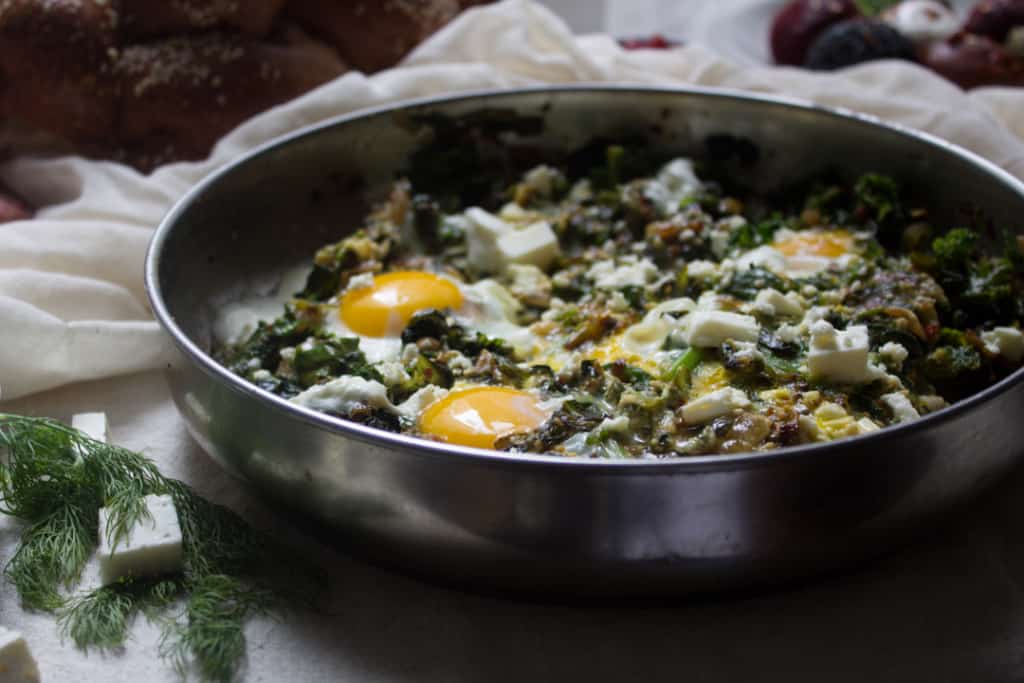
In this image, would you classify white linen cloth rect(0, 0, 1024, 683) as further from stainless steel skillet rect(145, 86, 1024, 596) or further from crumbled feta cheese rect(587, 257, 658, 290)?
crumbled feta cheese rect(587, 257, 658, 290)

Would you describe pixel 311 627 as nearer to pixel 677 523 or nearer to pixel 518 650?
pixel 518 650

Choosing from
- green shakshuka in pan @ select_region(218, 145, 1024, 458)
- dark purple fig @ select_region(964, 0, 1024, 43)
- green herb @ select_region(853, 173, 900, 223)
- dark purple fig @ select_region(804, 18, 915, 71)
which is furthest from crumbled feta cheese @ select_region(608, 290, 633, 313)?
dark purple fig @ select_region(964, 0, 1024, 43)

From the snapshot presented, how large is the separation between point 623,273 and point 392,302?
0.53 m

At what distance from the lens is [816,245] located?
2.70m

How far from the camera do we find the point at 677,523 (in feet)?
5.52

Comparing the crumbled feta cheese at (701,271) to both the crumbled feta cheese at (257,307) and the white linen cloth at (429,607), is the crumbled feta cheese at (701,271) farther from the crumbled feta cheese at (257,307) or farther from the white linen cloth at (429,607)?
the crumbled feta cheese at (257,307)

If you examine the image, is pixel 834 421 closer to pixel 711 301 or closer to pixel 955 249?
pixel 711 301

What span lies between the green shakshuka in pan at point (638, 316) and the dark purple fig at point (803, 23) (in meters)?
1.19

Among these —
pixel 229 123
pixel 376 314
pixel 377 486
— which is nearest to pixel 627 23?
pixel 229 123

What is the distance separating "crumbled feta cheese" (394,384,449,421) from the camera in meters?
2.11

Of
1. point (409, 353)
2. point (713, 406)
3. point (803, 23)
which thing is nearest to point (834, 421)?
point (713, 406)

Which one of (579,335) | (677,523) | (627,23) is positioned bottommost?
(627,23)

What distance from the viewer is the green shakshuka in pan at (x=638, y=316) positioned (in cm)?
205

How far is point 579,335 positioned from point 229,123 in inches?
56.8
